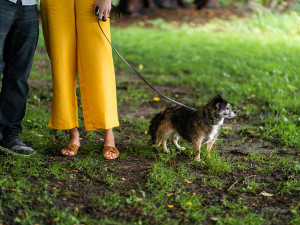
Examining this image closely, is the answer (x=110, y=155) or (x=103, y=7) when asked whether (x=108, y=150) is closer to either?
(x=110, y=155)

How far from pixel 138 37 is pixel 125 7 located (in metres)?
5.75

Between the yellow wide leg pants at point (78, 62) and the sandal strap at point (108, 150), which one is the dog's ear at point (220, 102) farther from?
the sandal strap at point (108, 150)

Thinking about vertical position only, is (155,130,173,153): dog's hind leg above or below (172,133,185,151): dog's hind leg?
above

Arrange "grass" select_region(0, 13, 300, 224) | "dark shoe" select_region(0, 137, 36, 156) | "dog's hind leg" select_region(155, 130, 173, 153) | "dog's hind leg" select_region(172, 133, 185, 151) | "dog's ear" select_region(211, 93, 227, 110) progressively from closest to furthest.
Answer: "grass" select_region(0, 13, 300, 224) < "dark shoe" select_region(0, 137, 36, 156) < "dog's ear" select_region(211, 93, 227, 110) < "dog's hind leg" select_region(155, 130, 173, 153) < "dog's hind leg" select_region(172, 133, 185, 151)

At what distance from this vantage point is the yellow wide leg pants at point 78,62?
3.60 metres

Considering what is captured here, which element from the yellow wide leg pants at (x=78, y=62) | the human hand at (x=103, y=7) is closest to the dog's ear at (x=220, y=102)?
the yellow wide leg pants at (x=78, y=62)

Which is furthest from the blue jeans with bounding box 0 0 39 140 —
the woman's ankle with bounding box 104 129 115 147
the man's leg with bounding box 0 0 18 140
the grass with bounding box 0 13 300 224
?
the woman's ankle with bounding box 104 129 115 147

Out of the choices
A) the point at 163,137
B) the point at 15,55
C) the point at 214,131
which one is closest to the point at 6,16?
the point at 15,55

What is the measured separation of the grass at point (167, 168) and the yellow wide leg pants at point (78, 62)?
0.47 meters

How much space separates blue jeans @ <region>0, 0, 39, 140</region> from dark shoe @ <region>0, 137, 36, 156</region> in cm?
8

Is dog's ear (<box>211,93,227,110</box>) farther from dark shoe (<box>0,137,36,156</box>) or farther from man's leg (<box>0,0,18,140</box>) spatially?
man's leg (<box>0,0,18,140</box>)

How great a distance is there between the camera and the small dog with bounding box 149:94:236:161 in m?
3.94

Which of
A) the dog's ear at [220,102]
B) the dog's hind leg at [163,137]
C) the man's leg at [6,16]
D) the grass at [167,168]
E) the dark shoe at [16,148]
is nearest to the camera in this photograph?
the grass at [167,168]

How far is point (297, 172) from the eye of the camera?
386cm
